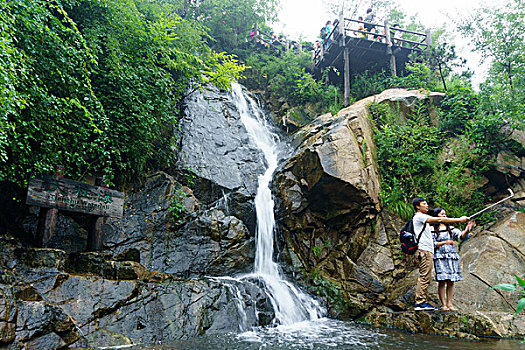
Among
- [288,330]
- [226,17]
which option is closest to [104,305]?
[288,330]

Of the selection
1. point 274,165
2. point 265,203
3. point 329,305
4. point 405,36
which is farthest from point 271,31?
point 329,305

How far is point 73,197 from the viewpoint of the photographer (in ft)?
19.6

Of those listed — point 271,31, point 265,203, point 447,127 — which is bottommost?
point 265,203

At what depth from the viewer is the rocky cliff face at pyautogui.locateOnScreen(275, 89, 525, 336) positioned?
21.0 ft

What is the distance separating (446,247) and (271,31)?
663 inches

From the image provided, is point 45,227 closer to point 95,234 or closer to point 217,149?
point 95,234

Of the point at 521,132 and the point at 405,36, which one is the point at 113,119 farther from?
the point at 405,36

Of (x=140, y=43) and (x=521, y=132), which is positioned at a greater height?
(x=140, y=43)

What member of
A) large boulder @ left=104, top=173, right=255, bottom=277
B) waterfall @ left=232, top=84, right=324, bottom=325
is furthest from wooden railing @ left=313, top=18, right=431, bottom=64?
large boulder @ left=104, top=173, right=255, bottom=277

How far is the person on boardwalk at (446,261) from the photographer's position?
5.57m

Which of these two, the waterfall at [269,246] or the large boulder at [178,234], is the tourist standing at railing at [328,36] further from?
the large boulder at [178,234]

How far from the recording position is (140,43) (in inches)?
312

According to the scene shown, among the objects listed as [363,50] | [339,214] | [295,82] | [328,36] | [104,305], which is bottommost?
[104,305]

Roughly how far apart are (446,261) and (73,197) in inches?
278
